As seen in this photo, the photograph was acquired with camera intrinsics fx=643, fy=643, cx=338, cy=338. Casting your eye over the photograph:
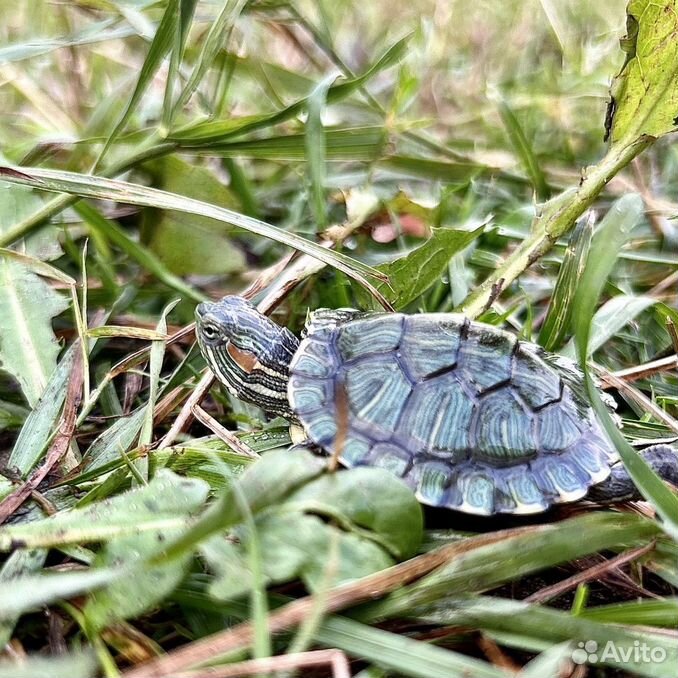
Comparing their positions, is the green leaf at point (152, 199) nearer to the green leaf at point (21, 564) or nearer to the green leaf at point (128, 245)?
the green leaf at point (128, 245)

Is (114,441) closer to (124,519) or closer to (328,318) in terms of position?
(124,519)

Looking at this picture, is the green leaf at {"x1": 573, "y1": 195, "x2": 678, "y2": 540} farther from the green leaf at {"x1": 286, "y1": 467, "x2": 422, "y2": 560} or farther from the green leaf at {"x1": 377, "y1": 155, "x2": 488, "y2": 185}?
the green leaf at {"x1": 377, "y1": 155, "x2": 488, "y2": 185}

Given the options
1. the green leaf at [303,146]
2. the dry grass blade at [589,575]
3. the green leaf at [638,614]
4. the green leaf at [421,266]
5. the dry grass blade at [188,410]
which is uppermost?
the green leaf at [303,146]

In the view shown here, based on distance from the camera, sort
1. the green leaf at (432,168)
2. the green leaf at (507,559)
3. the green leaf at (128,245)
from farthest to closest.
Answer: the green leaf at (432,168), the green leaf at (128,245), the green leaf at (507,559)

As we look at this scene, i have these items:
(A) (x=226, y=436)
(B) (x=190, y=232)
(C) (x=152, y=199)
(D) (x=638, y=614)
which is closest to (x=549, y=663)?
→ (D) (x=638, y=614)

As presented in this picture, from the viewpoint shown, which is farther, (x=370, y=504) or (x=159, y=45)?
(x=159, y=45)

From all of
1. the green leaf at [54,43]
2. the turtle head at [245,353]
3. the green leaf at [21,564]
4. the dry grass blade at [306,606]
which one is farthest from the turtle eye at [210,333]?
the green leaf at [54,43]

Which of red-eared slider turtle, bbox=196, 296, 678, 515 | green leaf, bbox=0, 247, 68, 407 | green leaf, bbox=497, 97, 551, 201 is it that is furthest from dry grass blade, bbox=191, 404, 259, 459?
green leaf, bbox=497, 97, 551, 201

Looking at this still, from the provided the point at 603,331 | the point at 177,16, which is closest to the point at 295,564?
the point at 603,331
